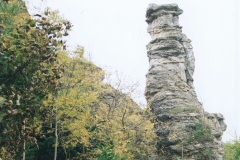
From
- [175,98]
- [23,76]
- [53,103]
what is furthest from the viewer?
[175,98]

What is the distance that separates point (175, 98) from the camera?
3481 cm

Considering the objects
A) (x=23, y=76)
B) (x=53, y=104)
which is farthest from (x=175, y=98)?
(x=23, y=76)

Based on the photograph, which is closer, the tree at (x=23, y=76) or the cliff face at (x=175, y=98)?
the tree at (x=23, y=76)

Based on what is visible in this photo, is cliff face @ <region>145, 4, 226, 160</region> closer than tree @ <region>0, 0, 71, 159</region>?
No

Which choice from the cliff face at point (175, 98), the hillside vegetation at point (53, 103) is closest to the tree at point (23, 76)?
the hillside vegetation at point (53, 103)

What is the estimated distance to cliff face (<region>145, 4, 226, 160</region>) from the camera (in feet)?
103

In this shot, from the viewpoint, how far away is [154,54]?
38.1 metres

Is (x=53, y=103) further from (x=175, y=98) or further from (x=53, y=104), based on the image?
(x=175, y=98)

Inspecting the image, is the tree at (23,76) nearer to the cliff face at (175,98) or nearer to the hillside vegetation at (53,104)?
the hillside vegetation at (53,104)

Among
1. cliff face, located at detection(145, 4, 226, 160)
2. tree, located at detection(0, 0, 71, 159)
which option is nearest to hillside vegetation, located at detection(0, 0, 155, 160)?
tree, located at detection(0, 0, 71, 159)

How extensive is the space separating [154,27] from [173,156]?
15425 mm

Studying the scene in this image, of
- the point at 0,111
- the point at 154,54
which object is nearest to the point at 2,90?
the point at 0,111

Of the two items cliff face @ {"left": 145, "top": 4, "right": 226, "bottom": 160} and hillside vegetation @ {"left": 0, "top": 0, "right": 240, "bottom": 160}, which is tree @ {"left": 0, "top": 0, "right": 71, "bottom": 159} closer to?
hillside vegetation @ {"left": 0, "top": 0, "right": 240, "bottom": 160}

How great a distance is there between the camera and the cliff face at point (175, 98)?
3134cm
